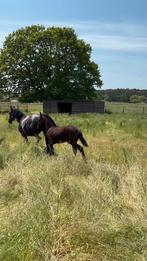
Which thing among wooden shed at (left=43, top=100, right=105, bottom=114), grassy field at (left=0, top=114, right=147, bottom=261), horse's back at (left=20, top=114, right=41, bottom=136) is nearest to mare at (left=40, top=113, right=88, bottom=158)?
horse's back at (left=20, top=114, right=41, bottom=136)

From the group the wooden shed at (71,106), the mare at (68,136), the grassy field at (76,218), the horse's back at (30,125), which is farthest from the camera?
the wooden shed at (71,106)

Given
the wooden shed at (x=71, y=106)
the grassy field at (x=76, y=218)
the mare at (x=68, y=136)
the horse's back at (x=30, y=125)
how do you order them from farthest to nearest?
the wooden shed at (x=71, y=106), the horse's back at (x=30, y=125), the mare at (x=68, y=136), the grassy field at (x=76, y=218)

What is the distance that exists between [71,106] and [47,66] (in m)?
5.98

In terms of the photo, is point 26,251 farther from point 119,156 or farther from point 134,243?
point 119,156

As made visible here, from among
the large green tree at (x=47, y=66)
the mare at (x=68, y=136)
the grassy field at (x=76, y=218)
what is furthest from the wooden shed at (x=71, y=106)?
the grassy field at (x=76, y=218)

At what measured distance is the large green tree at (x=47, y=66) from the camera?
5656 centimetres

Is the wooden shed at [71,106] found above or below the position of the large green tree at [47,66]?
below

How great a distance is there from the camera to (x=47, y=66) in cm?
5709

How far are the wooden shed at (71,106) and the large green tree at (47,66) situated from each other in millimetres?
854

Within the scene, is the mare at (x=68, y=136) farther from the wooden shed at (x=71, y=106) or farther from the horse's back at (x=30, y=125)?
the wooden shed at (x=71, y=106)

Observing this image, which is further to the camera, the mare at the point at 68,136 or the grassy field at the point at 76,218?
the mare at the point at 68,136

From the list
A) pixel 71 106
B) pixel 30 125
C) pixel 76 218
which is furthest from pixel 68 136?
pixel 71 106

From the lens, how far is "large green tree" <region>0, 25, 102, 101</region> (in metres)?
56.6

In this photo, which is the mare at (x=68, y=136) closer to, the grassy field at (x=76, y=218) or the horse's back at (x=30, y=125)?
the horse's back at (x=30, y=125)
